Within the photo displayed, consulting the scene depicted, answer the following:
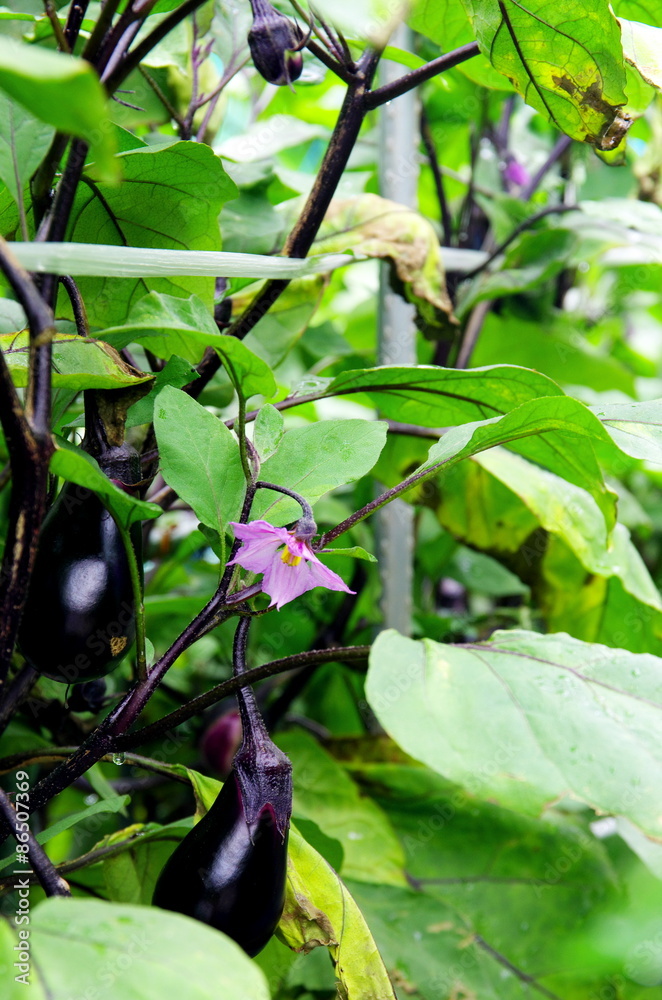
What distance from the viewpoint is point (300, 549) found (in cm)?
30

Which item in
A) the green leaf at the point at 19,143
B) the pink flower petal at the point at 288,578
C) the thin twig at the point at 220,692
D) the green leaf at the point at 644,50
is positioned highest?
the green leaf at the point at 644,50

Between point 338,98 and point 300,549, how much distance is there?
116 cm

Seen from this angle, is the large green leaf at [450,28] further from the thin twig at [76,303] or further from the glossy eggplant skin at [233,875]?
the glossy eggplant skin at [233,875]

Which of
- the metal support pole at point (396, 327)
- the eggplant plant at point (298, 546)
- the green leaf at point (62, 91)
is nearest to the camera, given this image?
the green leaf at point (62, 91)

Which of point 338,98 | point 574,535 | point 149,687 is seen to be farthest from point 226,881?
point 338,98

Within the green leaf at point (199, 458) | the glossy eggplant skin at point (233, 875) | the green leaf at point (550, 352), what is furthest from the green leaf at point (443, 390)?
the green leaf at point (550, 352)

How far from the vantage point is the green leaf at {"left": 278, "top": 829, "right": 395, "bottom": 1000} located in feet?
1.10

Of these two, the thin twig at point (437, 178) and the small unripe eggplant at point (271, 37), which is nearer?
the small unripe eggplant at point (271, 37)

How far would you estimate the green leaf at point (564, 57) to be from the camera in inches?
14.4

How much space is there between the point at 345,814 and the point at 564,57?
0.53m

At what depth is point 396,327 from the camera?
72 centimetres

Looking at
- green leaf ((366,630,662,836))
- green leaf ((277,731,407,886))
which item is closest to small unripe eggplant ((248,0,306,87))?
green leaf ((366,630,662,836))

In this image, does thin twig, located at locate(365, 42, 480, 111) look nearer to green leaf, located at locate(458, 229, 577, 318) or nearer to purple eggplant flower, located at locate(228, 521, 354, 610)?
purple eggplant flower, located at locate(228, 521, 354, 610)

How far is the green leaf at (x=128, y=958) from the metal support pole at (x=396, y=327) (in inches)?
19.0
